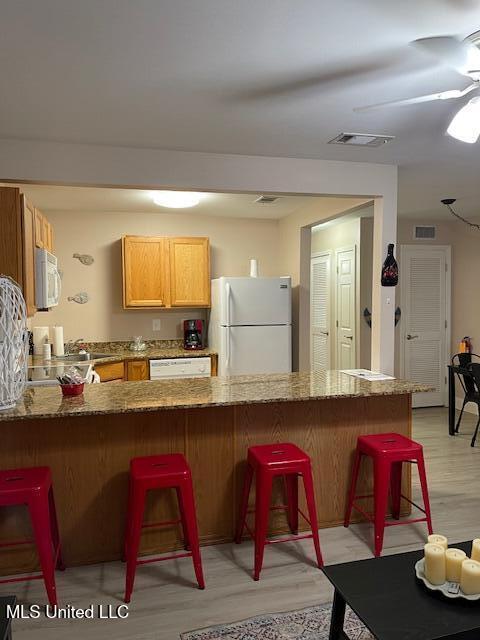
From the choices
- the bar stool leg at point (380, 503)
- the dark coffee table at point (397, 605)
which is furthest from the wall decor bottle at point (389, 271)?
the dark coffee table at point (397, 605)

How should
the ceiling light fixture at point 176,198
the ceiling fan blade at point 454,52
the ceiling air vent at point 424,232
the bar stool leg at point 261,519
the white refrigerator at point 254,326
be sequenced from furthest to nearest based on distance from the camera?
the ceiling air vent at point 424,232 → the white refrigerator at point 254,326 → the ceiling light fixture at point 176,198 → the bar stool leg at point 261,519 → the ceiling fan blade at point 454,52

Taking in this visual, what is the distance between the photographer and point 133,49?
74.9 inches

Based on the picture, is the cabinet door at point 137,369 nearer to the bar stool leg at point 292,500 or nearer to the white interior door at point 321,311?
the bar stool leg at point 292,500

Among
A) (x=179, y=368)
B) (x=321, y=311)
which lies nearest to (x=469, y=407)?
(x=321, y=311)

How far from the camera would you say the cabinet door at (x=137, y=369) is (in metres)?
4.83

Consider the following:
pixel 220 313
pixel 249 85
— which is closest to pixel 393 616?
pixel 249 85

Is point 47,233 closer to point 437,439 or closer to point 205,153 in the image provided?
point 205,153

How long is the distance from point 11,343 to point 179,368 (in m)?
2.72

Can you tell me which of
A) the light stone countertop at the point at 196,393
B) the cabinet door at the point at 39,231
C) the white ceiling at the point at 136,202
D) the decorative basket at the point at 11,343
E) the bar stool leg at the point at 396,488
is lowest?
the bar stool leg at the point at 396,488

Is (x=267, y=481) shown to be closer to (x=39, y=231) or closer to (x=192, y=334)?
(x=39, y=231)

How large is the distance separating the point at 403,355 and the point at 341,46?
4.97 m

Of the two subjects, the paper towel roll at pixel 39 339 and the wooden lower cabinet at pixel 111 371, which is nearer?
the wooden lower cabinet at pixel 111 371

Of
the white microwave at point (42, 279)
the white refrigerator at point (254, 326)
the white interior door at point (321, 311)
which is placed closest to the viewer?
the white microwave at point (42, 279)

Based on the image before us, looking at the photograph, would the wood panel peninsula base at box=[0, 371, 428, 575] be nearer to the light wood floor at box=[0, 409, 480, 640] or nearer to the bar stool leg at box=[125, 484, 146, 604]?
the light wood floor at box=[0, 409, 480, 640]
